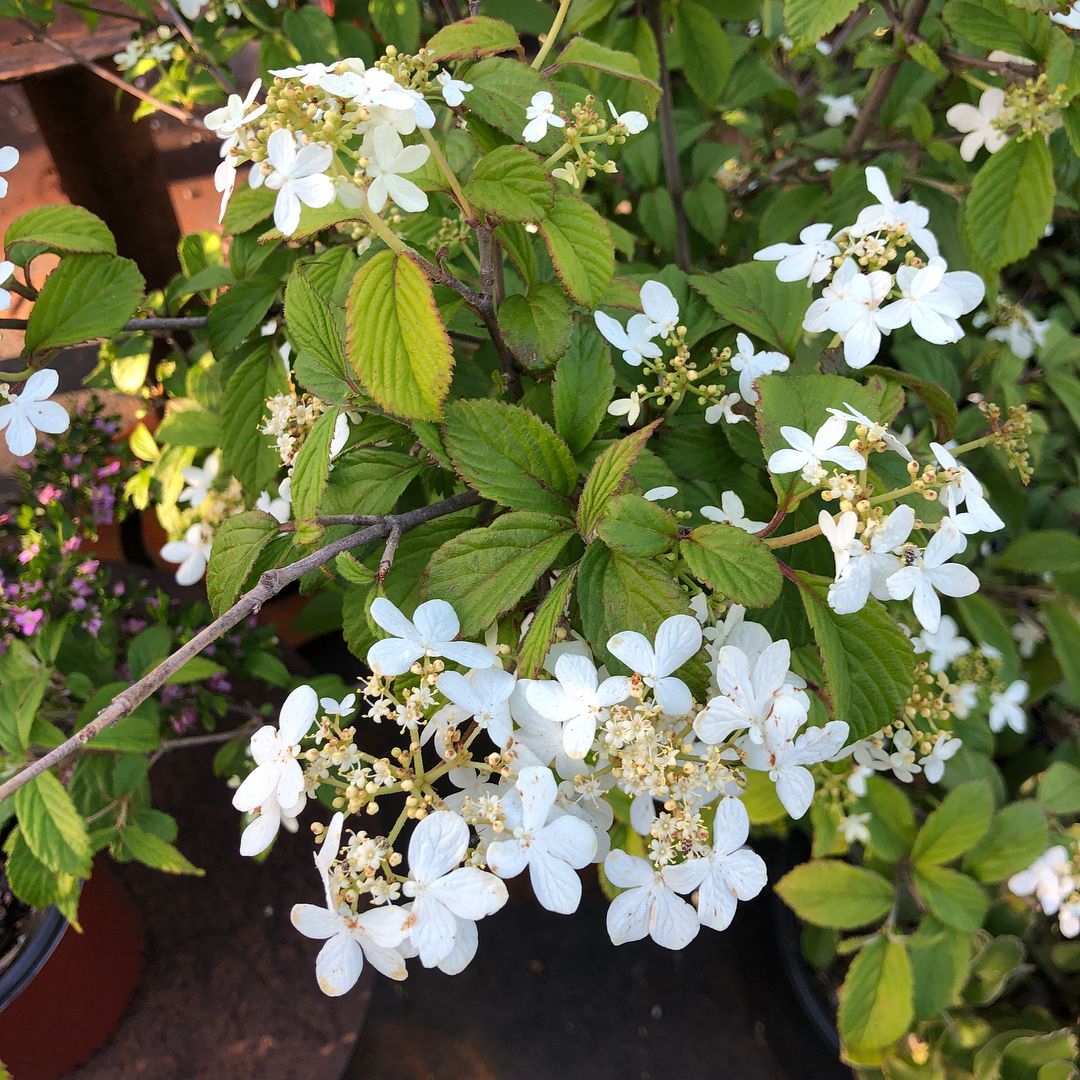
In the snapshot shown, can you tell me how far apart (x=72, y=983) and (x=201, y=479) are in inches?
24.1

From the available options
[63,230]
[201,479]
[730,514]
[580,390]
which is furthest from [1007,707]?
[63,230]

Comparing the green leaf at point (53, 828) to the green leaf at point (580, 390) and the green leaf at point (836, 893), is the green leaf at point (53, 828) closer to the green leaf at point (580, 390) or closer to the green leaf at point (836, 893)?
the green leaf at point (580, 390)

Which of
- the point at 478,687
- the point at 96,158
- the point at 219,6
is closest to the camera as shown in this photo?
the point at 478,687

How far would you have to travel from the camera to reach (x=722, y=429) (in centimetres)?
66

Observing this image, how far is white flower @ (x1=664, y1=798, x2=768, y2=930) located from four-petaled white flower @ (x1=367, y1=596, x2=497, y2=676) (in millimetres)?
152

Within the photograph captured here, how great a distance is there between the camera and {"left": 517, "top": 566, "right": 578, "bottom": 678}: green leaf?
463 millimetres

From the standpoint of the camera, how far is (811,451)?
0.47 meters

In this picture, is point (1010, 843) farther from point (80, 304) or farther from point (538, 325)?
point (80, 304)

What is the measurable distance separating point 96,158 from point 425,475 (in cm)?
93

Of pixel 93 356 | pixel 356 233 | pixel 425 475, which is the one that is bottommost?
pixel 93 356

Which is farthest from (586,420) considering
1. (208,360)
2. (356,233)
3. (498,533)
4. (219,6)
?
(219,6)

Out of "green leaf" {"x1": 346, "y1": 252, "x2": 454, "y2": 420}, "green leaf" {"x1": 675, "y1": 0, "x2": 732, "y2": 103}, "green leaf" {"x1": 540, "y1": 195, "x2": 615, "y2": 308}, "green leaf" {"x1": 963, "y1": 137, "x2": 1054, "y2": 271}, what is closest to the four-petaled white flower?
"green leaf" {"x1": 346, "y1": 252, "x2": 454, "y2": 420}

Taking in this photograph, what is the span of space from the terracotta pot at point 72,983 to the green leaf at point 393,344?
2.56 ft

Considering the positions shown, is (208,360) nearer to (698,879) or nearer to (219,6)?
(219,6)
